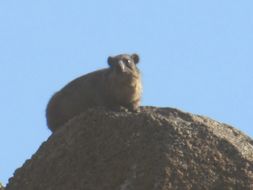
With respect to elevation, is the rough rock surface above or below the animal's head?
below

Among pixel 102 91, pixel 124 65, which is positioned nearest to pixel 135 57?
pixel 124 65

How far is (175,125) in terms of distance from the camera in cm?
1214

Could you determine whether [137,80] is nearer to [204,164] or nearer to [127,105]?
[127,105]

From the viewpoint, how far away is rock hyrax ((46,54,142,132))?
1571 centimetres

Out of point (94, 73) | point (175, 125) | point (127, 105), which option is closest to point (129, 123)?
point (175, 125)

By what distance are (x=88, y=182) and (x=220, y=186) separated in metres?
1.81

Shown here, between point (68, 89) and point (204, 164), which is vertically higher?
point (68, 89)

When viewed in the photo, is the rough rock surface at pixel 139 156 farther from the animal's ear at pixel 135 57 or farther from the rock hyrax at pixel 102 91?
the animal's ear at pixel 135 57

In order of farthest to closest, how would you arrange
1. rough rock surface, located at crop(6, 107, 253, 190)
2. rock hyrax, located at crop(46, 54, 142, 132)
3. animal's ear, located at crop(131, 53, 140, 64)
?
animal's ear, located at crop(131, 53, 140, 64), rock hyrax, located at crop(46, 54, 142, 132), rough rock surface, located at crop(6, 107, 253, 190)

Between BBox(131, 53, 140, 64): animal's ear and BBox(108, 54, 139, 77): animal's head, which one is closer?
BBox(108, 54, 139, 77): animal's head

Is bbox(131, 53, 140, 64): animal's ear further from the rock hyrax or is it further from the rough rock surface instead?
the rough rock surface

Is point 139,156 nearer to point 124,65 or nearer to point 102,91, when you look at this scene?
point 102,91

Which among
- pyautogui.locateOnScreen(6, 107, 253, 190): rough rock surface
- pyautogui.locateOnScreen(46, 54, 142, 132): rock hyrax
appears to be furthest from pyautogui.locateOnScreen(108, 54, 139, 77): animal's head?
pyautogui.locateOnScreen(6, 107, 253, 190): rough rock surface

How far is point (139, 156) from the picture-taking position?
1164 centimetres
